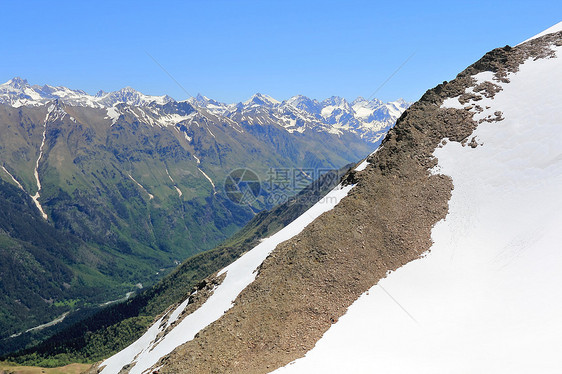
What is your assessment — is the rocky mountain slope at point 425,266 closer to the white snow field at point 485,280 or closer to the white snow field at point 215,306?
the white snow field at point 485,280

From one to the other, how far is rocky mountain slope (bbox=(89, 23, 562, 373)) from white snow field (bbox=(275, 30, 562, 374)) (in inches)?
7.6

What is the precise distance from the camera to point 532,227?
1933 inches

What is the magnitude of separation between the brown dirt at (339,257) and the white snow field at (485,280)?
217 centimetres

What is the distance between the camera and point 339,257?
5075 cm

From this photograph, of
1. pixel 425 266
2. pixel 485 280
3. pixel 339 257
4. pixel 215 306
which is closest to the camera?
pixel 485 280

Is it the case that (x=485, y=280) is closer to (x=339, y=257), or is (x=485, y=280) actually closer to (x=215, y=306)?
(x=339, y=257)

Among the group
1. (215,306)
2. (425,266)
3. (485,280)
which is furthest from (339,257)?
(215,306)

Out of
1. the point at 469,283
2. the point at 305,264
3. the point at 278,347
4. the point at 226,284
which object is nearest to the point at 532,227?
the point at 469,283

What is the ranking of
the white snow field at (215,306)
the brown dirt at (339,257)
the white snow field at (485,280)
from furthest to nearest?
the white snow field at (215,306) < the brown dirt at (339,257) < the white snow field at (485,280)

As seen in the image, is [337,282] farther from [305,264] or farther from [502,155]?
[502,155]

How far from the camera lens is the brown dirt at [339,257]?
41.2 m

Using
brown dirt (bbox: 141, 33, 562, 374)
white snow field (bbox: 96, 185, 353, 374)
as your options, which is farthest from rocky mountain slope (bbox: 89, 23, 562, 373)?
white snow field (bbox: 96, 185, 353, 374)

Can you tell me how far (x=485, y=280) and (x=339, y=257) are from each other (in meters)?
18.8

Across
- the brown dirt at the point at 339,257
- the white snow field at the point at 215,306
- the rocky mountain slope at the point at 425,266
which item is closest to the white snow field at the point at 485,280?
the rocky mountain slope at the point at 425,266
